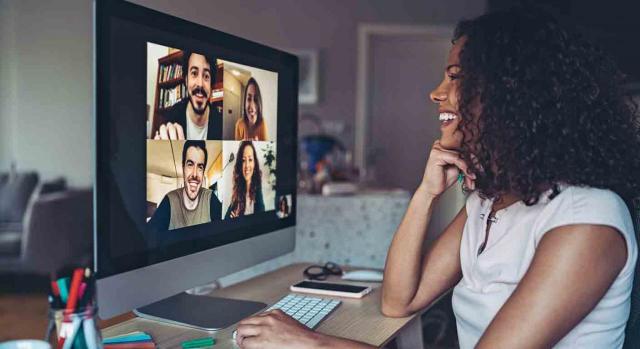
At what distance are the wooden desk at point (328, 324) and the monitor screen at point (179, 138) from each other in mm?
125

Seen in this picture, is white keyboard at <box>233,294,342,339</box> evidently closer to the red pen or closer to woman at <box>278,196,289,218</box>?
woman at <box>278,196,289,218</box>

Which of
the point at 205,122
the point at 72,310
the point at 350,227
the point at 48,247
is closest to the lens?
the point at 72,310

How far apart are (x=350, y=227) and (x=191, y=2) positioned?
3.85 metres

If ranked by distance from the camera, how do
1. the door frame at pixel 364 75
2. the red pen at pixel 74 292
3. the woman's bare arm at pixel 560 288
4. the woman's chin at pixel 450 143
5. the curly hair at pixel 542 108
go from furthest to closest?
the door frame at pixel 364 75 → the woman's chin at pixel 450 143 → the curly hair at pixel 542 108 → the woman's bare arm at pixel 560 288 → the red pen at pixel 74 292

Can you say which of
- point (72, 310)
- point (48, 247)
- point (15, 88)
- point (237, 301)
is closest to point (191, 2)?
point (15, 88)

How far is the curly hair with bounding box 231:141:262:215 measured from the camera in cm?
131

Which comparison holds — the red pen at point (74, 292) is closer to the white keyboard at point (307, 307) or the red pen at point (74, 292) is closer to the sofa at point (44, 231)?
the white keyboard at point (307, 307)

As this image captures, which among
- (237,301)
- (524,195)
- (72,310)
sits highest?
(524,195)

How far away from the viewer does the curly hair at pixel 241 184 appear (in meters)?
1.31

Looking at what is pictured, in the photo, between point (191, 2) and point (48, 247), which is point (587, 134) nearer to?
point (48, 247)

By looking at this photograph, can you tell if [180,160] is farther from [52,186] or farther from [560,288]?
[52,186]

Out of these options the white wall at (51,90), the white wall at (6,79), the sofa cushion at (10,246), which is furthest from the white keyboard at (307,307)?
the white wall at (6,79)

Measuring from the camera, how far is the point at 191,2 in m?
5.70

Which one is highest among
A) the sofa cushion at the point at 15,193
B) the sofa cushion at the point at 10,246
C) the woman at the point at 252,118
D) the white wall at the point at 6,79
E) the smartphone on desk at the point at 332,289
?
the white wall at the point at 6,79
